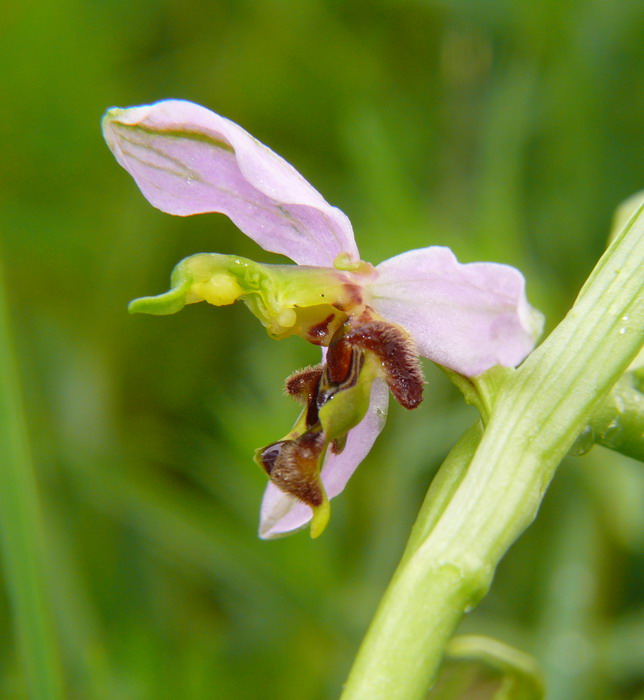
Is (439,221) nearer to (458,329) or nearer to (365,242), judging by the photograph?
(365,242)

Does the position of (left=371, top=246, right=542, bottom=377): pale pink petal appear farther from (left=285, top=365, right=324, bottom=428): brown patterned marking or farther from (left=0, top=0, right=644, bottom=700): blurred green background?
(left=0, top=0, right=644, bottom=700): blurred green background

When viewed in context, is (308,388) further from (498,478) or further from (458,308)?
(498,478)

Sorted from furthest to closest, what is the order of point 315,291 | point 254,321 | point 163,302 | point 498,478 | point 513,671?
point 254,321 → point 513,671 → point 315,291 → point 163,302 → point 498,478

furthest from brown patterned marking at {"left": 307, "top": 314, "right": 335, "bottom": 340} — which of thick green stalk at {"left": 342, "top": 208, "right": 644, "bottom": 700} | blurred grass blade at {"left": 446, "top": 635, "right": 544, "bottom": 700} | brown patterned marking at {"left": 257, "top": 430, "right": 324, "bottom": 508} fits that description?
blurred grass blade at {"left": 446, "top": 635, "right": 544, "bottom": 700}

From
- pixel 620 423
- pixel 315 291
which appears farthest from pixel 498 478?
pixel 315 291

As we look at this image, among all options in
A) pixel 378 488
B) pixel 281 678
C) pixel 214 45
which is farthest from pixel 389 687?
pixel 214 45

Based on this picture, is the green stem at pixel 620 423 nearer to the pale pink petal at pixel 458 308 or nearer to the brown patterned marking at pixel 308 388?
the pale pink petal at pixel 458 308
